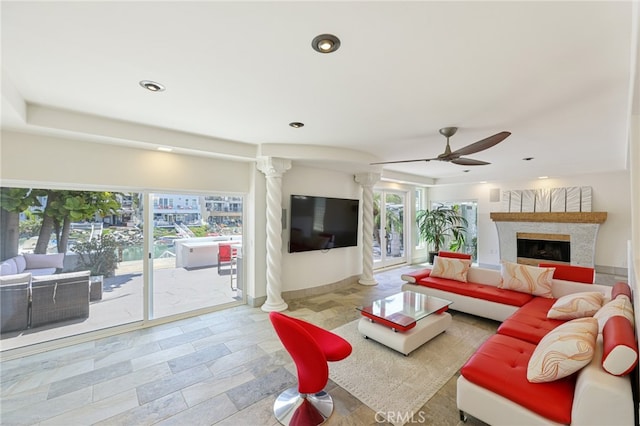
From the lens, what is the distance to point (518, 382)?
1780 mm

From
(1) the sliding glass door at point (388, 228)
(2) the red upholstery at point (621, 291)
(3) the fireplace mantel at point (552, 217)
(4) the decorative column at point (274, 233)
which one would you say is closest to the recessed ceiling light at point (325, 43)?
(4) the decorative column at point (274, 233)

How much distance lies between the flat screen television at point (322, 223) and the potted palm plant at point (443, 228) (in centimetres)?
308

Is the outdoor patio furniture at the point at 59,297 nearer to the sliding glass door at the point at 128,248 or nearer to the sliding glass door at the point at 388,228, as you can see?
the sliding glass door at the point at 128,248

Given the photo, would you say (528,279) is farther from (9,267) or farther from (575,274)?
(9,267)

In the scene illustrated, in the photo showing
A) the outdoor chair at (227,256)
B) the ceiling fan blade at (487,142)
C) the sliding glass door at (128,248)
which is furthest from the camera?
the outdoor chair at (227,256)

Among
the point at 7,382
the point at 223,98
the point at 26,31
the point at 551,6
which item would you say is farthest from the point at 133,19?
the point at 7,382

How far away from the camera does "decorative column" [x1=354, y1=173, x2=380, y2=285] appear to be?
230 inches

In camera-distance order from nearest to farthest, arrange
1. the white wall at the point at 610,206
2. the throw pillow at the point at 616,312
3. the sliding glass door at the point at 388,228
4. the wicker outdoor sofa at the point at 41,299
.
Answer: the throw pillow at the point at 616,312
the wicker outdoor sofa at the point at 41,299
the white wall at the point at 610,206
the sliding glass door at the point at 388,228

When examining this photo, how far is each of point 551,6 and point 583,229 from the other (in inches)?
255

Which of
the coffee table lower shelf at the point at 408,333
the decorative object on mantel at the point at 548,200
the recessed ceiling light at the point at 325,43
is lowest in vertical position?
the coffee table lower shelf at the point at 408,333

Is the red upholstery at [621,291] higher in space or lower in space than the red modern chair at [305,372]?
higher

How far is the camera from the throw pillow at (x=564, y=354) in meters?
Result: 1.63

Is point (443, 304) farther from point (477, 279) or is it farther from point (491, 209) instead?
point (491, 209)

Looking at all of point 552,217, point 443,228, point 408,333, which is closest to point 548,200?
point 552,217
